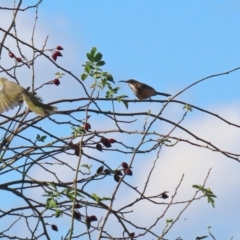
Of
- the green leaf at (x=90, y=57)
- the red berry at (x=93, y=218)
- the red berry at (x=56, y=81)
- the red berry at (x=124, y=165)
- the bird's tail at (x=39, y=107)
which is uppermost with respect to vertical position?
the red berry at (x=56, y=81)

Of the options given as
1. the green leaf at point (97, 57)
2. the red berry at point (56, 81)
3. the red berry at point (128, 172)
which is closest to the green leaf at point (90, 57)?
the green leaf at point (97, 57)

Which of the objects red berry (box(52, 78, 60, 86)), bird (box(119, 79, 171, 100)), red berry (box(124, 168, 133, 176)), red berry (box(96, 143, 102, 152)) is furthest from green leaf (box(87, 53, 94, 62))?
bird (box(119, 79, 171, 100))

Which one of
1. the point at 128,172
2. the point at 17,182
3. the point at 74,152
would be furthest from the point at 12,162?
the point at 128,172

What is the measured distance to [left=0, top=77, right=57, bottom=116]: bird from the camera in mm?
3504

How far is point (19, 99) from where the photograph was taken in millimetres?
3828

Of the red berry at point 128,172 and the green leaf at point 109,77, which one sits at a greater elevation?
the green leaf at point 109,77

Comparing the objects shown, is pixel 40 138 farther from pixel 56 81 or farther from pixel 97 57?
pixel 97 57

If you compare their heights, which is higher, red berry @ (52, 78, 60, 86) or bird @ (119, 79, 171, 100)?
bird @ (119, 79, 171, 100)

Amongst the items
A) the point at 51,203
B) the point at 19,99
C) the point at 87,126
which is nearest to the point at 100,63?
the point at 87,126

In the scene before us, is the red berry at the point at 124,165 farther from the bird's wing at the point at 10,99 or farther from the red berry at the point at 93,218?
the bird's wing at the point at 10,99

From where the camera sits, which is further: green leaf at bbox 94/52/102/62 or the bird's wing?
the bird's wing

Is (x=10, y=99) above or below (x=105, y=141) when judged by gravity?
above

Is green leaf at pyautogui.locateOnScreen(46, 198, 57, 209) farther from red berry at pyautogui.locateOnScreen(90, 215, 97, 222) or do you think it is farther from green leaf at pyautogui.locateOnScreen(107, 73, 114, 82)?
green leaf at pyautogui.locateOnScreen(107, 73, 114, 82)

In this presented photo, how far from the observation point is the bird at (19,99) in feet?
11.5
